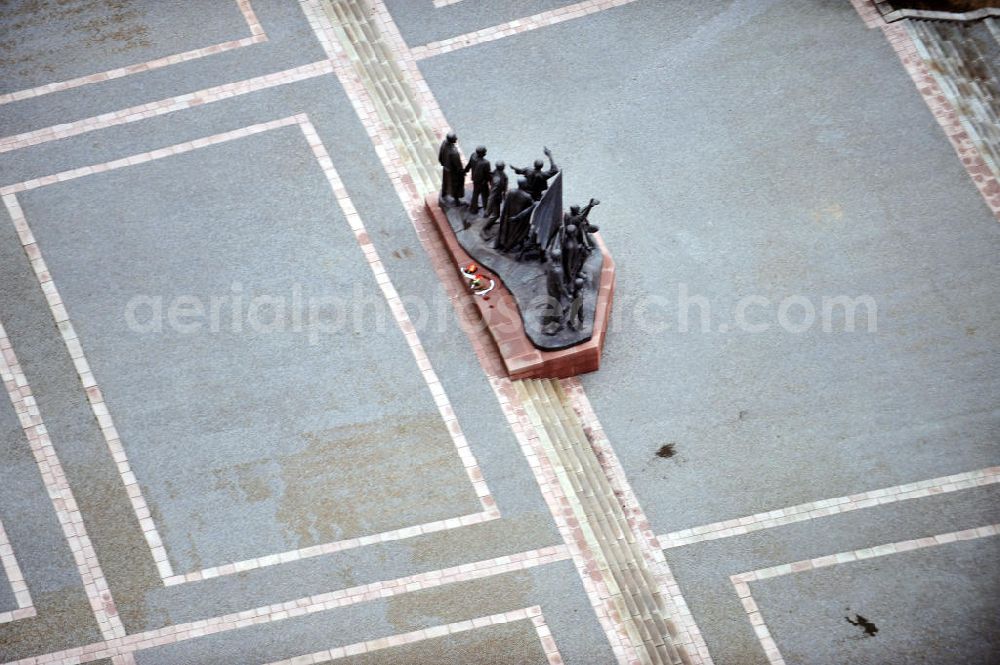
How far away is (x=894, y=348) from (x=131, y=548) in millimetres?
14533

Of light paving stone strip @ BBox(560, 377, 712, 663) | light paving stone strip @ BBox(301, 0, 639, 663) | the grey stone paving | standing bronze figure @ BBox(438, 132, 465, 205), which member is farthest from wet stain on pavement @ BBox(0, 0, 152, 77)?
light paving stone strip @ BBox(560, 377, 712, 663)

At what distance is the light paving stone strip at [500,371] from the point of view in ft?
71.6

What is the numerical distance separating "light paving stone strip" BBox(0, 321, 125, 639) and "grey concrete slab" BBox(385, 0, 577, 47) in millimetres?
10573

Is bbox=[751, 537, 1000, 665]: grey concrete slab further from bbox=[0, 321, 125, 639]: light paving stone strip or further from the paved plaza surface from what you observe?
bbox=[0, 321, 125, 639]: light paving stone strip

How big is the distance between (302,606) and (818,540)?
913 centimetres

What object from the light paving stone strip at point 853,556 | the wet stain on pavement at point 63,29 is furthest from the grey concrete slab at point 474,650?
the wet stain on pavement at point 63,29

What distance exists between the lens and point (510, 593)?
71.9 ft

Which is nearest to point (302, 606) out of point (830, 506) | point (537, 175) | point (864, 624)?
point (537, 175)

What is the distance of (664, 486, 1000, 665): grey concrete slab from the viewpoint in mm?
22203

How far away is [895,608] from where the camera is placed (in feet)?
71.7

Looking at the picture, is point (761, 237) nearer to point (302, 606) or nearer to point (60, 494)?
point (302, 606)

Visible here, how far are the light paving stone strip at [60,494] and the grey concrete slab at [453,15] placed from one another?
1057cm

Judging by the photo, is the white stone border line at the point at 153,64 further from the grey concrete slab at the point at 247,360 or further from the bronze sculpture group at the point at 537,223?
the bronze sculpture group at the point at 537,223

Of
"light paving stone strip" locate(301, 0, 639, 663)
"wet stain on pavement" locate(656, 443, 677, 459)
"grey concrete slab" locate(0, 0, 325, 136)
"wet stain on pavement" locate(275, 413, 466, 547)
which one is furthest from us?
"grey concrete slab" locate(0, 0, 325, 136)
